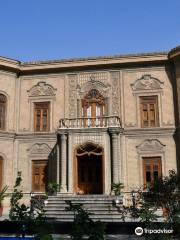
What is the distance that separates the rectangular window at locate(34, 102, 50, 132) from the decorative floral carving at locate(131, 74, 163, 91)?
4040mm

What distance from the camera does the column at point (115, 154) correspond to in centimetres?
1440

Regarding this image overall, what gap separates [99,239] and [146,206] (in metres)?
1.52

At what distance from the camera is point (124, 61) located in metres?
16.4

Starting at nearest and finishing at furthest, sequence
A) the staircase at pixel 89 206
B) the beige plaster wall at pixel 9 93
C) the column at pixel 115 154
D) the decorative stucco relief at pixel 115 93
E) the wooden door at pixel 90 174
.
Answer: the staircase at pixel 89 206, the column at pixel 115 154, the wooden door at pixel 90 174, the decorative stucco relief at pixel 115 93, the beige plaster wall at pixel 9 93

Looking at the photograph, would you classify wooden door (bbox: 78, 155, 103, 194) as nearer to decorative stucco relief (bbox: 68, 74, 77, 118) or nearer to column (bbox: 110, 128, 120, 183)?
column (bbox: 110, 128, 120, 183)

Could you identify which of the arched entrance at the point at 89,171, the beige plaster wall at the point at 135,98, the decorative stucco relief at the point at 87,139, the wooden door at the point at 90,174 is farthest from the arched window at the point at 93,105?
the wooden door at the point at 90,174

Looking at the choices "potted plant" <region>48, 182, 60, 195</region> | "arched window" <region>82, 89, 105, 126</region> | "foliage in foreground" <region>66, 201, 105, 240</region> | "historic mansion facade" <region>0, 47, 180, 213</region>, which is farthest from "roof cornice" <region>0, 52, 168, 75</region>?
"foliage in foreground" <region>66, 201, 105, 240</region>

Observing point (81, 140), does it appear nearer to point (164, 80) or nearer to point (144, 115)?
point (144, 115)

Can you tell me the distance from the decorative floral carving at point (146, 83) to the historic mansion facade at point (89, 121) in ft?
0.14

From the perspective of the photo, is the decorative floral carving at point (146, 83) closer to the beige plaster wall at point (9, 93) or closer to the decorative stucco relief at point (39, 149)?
the decorative stucco relief at point (39, 149)

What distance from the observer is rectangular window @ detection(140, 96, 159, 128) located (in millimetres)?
15891

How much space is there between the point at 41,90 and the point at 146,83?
15.8 ft

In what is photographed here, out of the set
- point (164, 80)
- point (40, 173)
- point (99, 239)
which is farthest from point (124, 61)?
point (99, 239)

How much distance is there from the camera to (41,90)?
17047 millimetres
